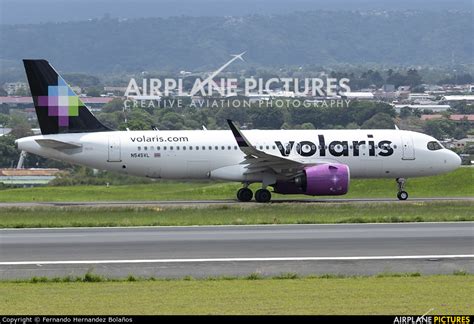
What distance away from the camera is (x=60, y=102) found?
44969 millimetres

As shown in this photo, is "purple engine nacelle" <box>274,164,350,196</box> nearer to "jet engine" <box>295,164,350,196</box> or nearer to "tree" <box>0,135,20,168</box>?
"jet engine" <box>295,164,350,196</box>

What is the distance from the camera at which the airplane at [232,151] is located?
147ft

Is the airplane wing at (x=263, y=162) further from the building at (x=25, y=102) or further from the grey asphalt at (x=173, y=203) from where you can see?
the building at (x=25, y=102)

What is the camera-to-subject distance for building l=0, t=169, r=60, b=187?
6750 centimetres

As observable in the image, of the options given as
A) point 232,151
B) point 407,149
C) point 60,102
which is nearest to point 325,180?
point 232,151

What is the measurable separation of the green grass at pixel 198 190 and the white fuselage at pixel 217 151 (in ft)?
10.6

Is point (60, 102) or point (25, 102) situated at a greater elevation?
point (25, 102)

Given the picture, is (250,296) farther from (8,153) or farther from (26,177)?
(8,153)

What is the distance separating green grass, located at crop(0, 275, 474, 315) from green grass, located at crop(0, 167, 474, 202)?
86.8 ft

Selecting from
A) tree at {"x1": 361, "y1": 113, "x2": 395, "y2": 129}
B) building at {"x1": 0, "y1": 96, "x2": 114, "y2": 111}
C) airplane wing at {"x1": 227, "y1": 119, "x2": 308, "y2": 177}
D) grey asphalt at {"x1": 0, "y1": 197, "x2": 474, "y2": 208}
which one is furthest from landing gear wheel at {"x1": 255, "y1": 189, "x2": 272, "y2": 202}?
A: building at {"x1": 0, "y1": 96, "x2": 114, "y2": 111}

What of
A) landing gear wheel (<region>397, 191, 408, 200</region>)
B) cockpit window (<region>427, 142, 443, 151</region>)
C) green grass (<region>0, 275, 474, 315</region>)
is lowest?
green grass (<region>0, 275, 474, 315</region>)

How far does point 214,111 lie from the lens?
138375mm

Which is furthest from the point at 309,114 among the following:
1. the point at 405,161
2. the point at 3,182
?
the point at 405,161

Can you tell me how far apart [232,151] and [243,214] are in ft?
27.2
